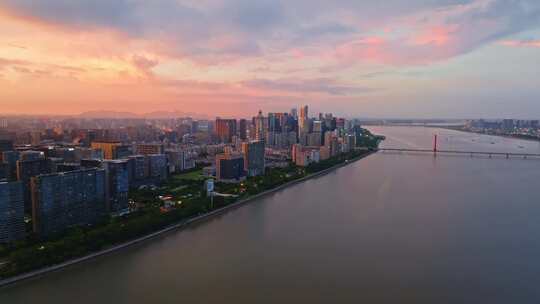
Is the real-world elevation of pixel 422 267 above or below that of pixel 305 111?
below

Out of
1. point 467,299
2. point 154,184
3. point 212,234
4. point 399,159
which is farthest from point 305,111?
point 467,299

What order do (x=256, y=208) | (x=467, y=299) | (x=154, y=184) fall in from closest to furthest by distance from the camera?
(x=467, y=299), (x=256, y=208), (x=154, y=184)

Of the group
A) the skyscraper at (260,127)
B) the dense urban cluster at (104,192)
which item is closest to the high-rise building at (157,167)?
the dense urban cluster at (104,192)

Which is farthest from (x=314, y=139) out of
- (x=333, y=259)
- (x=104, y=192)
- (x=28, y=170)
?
(x=333, y=259)

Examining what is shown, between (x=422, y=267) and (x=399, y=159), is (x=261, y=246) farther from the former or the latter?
(x=399, y=159)

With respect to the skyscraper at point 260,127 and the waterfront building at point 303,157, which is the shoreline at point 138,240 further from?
the skyscraper at point 260,127

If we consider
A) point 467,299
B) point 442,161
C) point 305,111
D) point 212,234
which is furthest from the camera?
point 305,111

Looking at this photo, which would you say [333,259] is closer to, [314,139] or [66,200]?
[66,200]
